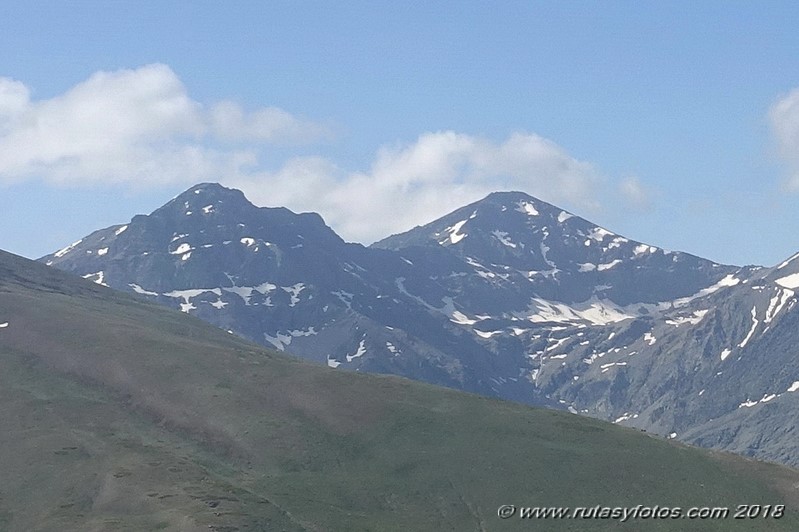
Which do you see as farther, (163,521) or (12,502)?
(12,502)

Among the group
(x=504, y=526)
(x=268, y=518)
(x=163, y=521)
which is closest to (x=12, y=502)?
(x=163, y=521)

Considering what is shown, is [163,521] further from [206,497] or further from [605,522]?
[605,522]

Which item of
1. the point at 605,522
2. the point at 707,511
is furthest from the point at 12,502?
the point at 707,511

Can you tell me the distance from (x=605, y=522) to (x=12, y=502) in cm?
9936

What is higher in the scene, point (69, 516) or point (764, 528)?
point (764, 528)

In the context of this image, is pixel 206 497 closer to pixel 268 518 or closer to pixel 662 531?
pixel 268 518

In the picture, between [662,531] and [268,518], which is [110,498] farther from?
[662,531]

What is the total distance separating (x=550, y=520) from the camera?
195125 mm

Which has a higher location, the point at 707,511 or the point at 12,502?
the point at 707,511

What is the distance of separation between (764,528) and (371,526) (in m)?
64.1

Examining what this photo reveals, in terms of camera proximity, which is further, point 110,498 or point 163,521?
point 110,498

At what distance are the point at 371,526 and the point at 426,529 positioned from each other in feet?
29.9

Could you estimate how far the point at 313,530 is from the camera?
188 m

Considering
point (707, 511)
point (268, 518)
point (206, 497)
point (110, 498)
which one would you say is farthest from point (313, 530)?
point (707, 511)
